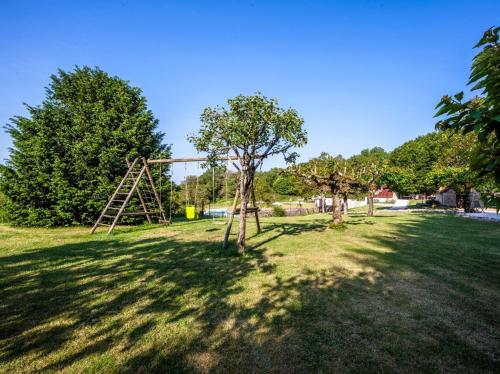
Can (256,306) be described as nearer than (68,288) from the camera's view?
Yes

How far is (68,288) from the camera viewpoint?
5.73 meters

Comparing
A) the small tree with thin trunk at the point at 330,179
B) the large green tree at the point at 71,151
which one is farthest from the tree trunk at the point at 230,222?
the large green tree at the point at 71,151

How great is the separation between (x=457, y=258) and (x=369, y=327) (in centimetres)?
656

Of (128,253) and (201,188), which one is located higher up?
(201,188)

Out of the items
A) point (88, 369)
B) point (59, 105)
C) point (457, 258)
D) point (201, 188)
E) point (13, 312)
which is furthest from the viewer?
point (201, 188)

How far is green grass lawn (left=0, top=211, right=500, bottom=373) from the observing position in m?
3.27

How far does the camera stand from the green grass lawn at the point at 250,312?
3.27m

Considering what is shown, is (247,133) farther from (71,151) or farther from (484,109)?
(71,151)

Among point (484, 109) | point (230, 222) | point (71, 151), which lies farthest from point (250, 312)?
point (71, 151)

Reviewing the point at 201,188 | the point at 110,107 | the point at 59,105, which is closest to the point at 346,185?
the point at 110,107

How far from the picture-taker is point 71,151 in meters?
16.5

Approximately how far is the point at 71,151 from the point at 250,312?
1754cm

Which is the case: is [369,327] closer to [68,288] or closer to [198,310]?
[198,310]

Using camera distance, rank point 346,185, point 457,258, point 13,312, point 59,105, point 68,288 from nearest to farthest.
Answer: point 13,312, point 68,288, point 457,258, point 346,185, point 59,105
